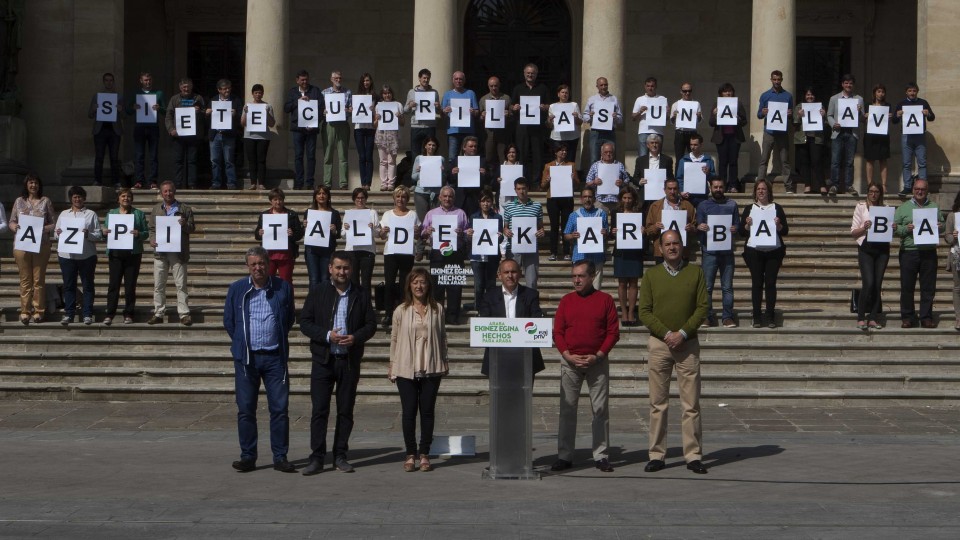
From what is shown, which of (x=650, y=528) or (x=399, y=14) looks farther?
(x=399, y=14)

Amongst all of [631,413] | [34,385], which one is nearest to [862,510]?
[631,413]

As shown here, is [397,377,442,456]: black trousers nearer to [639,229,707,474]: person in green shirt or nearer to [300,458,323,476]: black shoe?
[300,458,323,476]: black shoe

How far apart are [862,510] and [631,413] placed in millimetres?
5702

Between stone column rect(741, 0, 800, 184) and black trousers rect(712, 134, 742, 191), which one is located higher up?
stone column rect(741, 0, 800, 184)

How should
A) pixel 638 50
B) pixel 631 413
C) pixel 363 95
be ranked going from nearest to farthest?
pixel 631 413 → pixel 363 95 → pixel 638 50

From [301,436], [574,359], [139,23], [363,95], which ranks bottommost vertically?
[301,436]

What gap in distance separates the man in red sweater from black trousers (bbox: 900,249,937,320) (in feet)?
23.5

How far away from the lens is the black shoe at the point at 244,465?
1241 cm

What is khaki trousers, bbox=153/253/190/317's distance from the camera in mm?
18531

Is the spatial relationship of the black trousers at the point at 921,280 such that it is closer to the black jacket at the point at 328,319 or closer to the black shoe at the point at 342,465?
the black jacket at the point at 328,319

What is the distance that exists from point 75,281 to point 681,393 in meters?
9.19

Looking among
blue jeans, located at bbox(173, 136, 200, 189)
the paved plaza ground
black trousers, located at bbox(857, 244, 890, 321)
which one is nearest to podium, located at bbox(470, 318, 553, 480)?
the paved plaza ground

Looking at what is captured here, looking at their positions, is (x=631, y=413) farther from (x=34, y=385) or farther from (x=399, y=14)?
(x=399, y=14)

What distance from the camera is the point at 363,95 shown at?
22.5m
